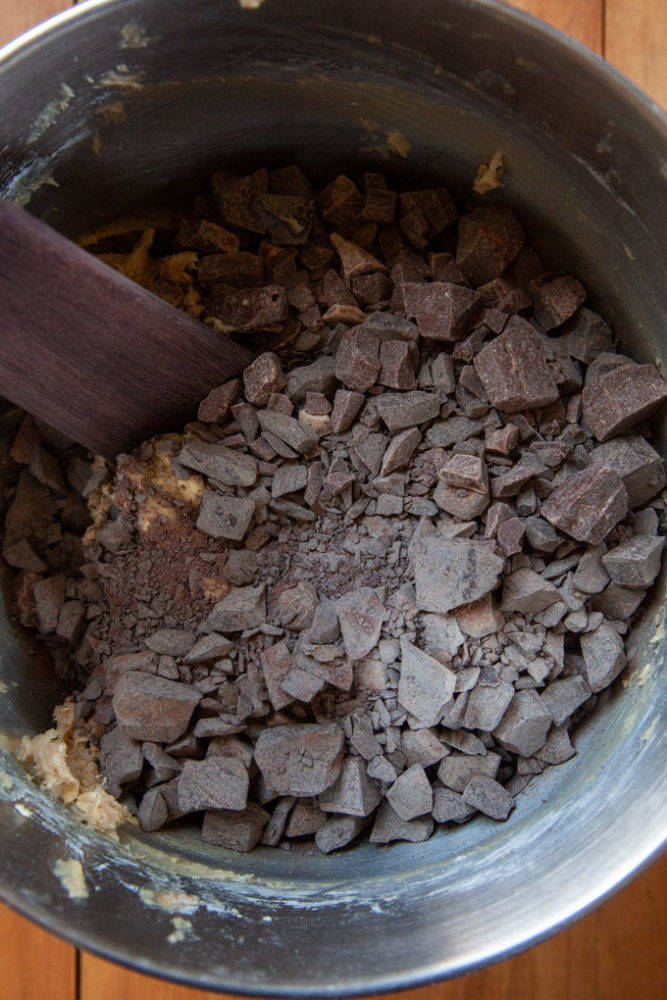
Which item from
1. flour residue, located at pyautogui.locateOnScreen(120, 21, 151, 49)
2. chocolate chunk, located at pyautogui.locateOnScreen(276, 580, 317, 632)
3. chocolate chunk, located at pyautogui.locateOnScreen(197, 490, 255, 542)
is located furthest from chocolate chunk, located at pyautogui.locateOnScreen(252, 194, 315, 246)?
chocolate chunk, located at pyautogui.locateOnScreen(276, 580, 317, 632)

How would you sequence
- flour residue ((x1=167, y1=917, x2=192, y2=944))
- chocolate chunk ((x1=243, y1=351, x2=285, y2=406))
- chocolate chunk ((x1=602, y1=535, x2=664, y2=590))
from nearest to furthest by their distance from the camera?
flour residue ((x1=167, y1=917, x2=192, y2=944)) < chocolate chunk ((x1=602, y1=535, x2=664, y2=590)) < chocolate chunk ((x1=243, y1=351, x2=285, y2=406))

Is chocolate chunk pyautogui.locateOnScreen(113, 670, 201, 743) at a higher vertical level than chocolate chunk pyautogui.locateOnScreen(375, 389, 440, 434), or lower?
lower

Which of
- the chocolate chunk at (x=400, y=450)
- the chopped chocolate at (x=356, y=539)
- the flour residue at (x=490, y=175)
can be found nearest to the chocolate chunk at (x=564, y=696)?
the chopped chocolate at (x=356, y=539)

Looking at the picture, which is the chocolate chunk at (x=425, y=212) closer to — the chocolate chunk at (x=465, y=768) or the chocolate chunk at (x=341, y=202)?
the chocolate chunk at (x=341, y=202)

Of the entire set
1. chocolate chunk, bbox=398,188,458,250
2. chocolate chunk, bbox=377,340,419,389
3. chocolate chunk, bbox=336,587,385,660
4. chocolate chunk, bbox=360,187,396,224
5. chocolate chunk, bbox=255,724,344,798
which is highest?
chocolate chunk, bbox=398,188,458,250

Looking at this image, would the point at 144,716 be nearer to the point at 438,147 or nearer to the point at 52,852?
the point at 52,852

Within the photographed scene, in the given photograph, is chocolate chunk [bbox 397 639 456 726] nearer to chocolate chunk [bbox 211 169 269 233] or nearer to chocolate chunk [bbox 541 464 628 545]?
chocolate chunk [bbox 541 464 628 545]

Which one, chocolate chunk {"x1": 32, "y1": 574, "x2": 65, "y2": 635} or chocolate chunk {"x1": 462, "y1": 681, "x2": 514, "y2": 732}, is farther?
chocolate chunk {"x1": 32, "y1": 574, "x2": 65, "y2": 635}
